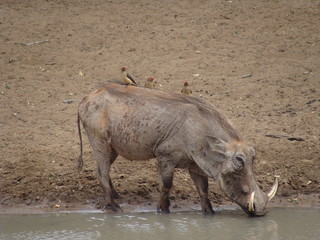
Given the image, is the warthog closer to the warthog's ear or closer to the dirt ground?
the warthog's ear

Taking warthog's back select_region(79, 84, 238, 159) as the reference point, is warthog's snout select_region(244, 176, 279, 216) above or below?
below

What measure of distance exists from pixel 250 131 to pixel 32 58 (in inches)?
184

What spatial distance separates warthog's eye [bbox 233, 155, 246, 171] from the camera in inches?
295

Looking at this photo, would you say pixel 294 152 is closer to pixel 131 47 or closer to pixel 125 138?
pixel 125 138

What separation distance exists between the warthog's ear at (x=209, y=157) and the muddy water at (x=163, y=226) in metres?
0.57

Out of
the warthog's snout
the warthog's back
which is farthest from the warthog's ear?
the warthog's snout

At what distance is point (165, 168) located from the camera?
7.81 metres

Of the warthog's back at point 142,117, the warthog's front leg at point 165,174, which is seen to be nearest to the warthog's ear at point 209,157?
the warthog's back at point 142,117

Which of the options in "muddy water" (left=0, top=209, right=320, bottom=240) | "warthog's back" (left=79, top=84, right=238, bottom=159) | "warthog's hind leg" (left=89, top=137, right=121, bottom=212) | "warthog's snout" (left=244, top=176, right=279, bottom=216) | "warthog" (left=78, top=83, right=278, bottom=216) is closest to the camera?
"muddy water" (left=0, top=209, right=320, bottom=240)

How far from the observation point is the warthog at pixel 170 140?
7.57 meters

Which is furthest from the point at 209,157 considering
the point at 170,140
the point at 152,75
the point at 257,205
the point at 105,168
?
the point at 152,75

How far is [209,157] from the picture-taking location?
766 centimetres

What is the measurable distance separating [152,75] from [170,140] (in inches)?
162

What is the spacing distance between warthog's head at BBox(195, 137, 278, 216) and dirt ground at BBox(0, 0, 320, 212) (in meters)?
0.98
